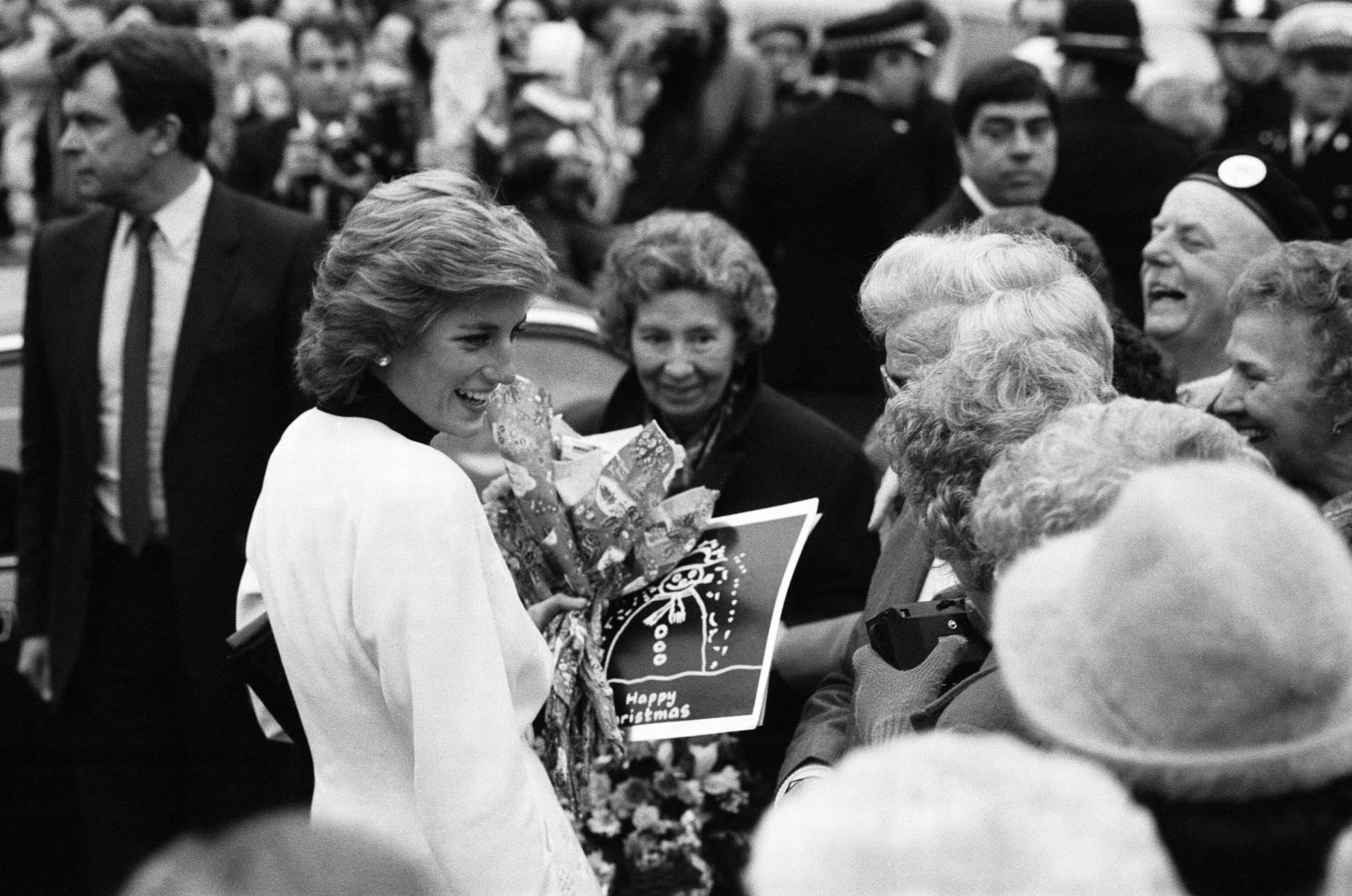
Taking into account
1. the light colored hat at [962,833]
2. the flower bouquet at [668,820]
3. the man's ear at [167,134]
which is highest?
the light colored hat at [962,833]

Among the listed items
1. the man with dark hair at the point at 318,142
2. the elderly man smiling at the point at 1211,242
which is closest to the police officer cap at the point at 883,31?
the man with dark hair at the point at 318,142

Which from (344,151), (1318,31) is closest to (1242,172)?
(344,151)

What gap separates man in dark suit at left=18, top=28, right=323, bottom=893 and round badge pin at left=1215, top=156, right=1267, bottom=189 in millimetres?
2263

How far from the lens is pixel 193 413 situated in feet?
14.9

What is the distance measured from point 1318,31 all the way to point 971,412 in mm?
6233

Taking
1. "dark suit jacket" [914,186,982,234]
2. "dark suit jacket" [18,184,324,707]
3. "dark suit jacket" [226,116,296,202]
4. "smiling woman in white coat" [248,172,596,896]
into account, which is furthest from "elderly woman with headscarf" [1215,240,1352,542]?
"dark suit jacket" [226,116,296,202]

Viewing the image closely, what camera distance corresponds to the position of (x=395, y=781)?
2752mm

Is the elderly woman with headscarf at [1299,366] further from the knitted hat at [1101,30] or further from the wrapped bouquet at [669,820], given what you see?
the knitted hat at [1101,30]

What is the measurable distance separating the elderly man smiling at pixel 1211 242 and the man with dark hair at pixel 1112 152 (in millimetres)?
1635

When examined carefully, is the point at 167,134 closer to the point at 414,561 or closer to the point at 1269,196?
the point at 414,561

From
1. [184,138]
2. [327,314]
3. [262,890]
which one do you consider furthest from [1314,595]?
[184,138]

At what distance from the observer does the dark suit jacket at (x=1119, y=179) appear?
6098mm

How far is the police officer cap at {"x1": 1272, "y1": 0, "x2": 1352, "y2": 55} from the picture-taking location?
26.2ft

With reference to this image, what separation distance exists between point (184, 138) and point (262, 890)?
3854 millimetres
